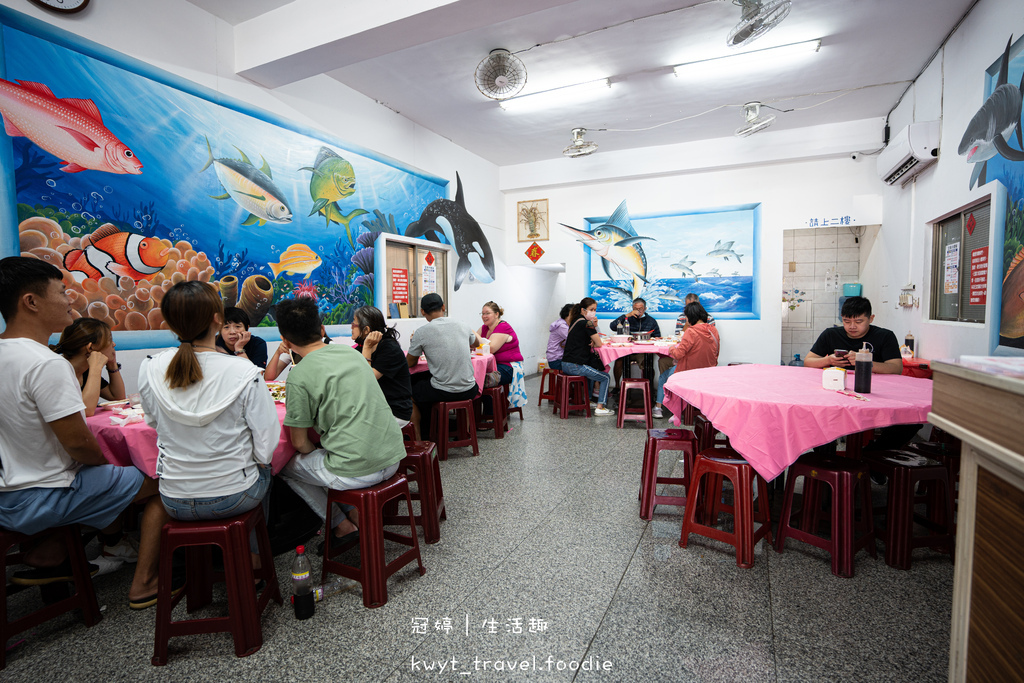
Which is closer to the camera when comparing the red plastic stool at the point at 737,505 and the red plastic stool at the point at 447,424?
the red plastic stool at the point at 737,505

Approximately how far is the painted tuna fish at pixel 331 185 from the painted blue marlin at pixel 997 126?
509 centimetres

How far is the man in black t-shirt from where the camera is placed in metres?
3.07

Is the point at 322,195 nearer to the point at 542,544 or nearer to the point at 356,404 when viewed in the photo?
the point at 356,404

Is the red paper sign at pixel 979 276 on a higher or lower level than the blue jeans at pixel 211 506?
higher

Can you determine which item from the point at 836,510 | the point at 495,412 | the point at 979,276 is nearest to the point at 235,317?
→ the point at 495,412

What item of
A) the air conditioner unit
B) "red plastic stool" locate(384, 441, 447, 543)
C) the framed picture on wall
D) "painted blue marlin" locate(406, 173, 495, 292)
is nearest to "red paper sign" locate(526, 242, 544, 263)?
the framed picture on wall

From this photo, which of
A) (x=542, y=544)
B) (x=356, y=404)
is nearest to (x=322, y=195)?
(x=356, y=404)

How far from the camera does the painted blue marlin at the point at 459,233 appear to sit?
20.3 ft

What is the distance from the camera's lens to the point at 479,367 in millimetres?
4555

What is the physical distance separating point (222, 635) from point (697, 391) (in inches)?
92.7

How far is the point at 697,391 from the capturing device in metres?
2.54

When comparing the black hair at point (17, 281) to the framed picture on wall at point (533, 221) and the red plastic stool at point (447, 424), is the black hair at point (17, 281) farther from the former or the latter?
the framed picture on wall at point (533, 221)

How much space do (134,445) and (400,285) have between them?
12.7 ft

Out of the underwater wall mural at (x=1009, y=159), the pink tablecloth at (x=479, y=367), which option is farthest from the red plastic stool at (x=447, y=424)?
the underwater wall mural at (x=1009, y=159)
